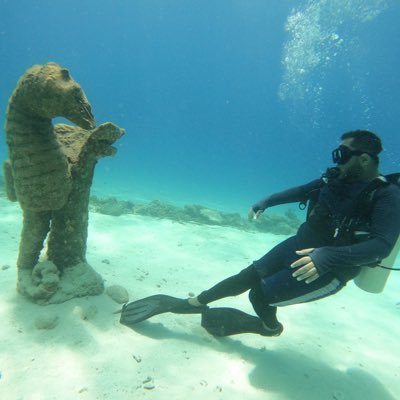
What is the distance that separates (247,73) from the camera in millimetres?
109938

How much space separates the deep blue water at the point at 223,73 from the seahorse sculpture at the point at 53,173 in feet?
133

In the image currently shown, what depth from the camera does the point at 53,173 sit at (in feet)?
10.7

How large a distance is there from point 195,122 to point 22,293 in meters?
135

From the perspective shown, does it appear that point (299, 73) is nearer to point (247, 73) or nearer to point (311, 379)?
point (247, 73)

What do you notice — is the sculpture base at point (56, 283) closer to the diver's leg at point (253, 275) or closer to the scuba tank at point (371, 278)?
the diver's leg at point (253, 275)

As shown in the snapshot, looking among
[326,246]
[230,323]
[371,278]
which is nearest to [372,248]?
[326,246]

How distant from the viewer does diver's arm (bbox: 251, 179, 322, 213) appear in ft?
12.7

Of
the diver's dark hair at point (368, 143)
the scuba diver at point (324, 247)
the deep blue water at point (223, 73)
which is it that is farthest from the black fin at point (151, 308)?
the deep blue water at point (223, 73)

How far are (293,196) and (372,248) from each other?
1.54 m

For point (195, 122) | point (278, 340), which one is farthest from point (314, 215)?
point (195, 122)

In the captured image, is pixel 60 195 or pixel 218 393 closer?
pixel 218 393

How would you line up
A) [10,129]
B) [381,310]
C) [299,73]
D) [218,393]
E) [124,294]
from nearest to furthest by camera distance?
[218,393]
[10,129]
[124,294]
[381,310]
[299,73]

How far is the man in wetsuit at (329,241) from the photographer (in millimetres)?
2557

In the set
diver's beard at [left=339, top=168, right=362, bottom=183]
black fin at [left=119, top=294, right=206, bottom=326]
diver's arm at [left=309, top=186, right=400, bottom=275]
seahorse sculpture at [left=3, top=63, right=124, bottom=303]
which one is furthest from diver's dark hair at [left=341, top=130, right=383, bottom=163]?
black fin at [left=119, top=294, right=206, bottom=326]
